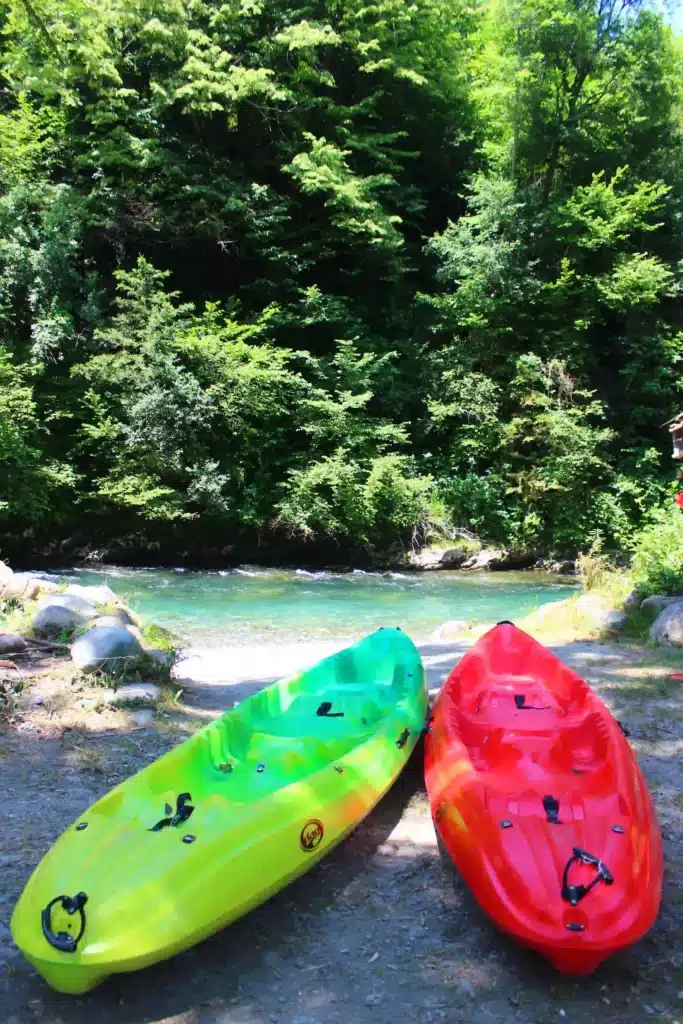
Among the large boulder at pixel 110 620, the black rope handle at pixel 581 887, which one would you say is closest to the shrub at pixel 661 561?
the large boulder at pixel 110 620

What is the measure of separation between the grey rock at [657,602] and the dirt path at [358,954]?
3.49 metres

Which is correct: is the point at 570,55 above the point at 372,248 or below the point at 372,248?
above

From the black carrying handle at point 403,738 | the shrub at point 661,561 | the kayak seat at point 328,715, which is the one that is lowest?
the kayak seat at point 328,715

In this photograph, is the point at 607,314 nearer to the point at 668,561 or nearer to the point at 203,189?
the point at 203,189

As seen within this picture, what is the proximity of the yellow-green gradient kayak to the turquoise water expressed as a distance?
15.1ft

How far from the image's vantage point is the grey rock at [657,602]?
701 centimetres

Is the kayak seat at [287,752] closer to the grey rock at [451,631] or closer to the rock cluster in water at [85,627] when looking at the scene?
the rock cluster in water at [85,627]

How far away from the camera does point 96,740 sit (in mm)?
4039

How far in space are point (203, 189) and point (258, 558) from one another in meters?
7.80

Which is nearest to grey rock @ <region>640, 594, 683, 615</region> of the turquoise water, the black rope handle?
the turquoise water

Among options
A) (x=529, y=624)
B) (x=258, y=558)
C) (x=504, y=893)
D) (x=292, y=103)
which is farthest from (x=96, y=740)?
(x=292, y=103)

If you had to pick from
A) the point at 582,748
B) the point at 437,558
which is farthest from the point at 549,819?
the point at 437,558

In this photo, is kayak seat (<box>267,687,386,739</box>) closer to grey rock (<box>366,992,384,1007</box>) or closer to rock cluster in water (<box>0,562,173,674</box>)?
grey rock (<box>366,992,384,1007</box>)

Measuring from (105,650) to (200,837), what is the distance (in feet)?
8.73
